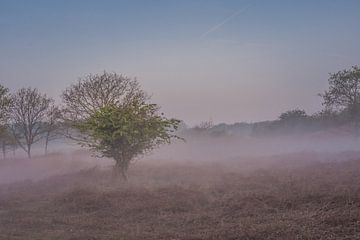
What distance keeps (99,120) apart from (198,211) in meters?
13.6

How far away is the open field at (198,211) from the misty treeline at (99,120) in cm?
582

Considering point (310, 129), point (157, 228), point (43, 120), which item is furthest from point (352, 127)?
point (157, 228)

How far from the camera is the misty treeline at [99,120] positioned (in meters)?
30.0

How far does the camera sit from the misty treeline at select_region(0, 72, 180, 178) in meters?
30.0

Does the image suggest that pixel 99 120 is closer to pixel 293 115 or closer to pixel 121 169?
pixel 121 169

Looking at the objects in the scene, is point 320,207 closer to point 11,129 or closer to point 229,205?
point 229,205

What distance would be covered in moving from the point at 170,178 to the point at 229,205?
1519 centimetres

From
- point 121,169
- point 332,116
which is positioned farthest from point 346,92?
point 121,169

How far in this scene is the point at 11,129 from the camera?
183ft

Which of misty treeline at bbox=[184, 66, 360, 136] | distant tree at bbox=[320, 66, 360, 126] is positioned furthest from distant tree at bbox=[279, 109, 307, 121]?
distant tree at bbox=[320, 66, 360, 126]

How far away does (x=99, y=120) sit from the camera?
1178 inches

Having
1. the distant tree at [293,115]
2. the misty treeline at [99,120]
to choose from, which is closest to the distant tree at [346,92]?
the misty treeline at [99,120]

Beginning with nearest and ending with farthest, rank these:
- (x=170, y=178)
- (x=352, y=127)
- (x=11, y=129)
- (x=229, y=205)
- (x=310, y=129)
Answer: (x=229, y=205) < (x=170, y=178) < (x=11, y=129) < (x=352, y=127) < (x=310, y=129)

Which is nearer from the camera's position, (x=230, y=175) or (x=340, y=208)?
(x=340, y=208)
